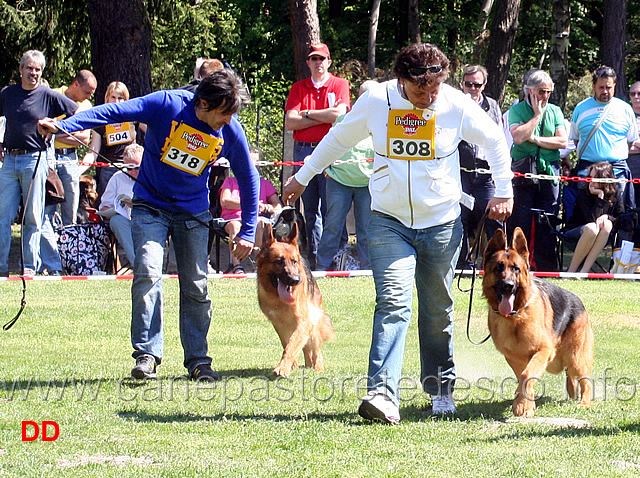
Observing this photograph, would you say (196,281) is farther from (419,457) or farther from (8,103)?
(8,103)

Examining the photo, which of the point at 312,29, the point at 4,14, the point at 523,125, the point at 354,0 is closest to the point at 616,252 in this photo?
the point at 523,125

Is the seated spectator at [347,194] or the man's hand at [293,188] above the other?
the seated spectator at [347,194]

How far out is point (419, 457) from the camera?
435 centimetres

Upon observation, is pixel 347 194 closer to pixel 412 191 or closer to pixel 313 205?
pixel 313 205

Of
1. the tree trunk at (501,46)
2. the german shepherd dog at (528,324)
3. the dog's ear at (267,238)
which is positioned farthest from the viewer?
the tree trunk at (501,46)

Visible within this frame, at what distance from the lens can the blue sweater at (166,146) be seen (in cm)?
586

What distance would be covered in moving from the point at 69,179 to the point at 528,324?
7.89m

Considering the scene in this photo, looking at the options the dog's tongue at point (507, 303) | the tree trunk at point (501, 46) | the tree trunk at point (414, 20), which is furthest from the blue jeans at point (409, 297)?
the tree trunk at point (414, 20)

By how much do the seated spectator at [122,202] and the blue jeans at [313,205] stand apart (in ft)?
6.49

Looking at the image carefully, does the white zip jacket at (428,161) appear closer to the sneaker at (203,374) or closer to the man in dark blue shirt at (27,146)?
the sneaker at (203,374)

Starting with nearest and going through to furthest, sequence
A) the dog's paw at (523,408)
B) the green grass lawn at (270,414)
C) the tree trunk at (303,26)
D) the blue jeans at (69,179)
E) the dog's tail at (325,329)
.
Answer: the green grass lawn at (270,414), the dog's paw at (523,408), the dog's tail at (325,329), the blue jeans at (69,179), the tree trunk at (303,26)

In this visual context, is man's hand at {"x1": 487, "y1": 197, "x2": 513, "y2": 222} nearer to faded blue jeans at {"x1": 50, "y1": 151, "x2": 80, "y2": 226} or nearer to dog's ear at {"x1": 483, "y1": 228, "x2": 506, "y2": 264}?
dog's ear at {"x1": 483, "y1": 228, "x2": 506, "y2": 264}

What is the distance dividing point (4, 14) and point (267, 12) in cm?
1685

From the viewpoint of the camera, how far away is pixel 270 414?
529 cm
